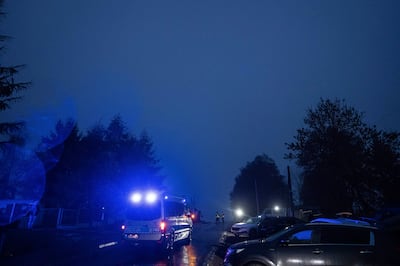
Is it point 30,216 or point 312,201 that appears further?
point 312,201

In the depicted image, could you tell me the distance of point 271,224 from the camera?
851 inches

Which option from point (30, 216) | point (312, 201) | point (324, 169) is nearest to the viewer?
point (30, 216)

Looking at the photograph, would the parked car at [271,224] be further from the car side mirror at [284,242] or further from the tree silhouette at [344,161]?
the car side mirror at [284,242]

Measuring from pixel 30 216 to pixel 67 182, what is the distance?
22.0 ft

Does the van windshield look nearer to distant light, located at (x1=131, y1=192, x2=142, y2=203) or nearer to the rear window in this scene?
distant light, located at (x1=131, y1=192, x2=142, y2=203)

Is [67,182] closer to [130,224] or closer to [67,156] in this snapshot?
[67,156]

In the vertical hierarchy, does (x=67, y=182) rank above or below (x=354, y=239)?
above

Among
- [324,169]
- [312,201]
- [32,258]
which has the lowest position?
[32,258]

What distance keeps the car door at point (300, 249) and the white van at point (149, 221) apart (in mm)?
6956

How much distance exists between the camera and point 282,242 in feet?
25.5

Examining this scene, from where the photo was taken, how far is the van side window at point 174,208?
14367mm

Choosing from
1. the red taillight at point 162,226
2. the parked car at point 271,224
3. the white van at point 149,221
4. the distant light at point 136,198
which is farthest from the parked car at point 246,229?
the distant light at point 136,198

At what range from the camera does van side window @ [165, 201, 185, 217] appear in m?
14.4

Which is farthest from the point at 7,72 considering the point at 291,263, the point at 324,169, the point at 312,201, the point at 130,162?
the point at 130,162
